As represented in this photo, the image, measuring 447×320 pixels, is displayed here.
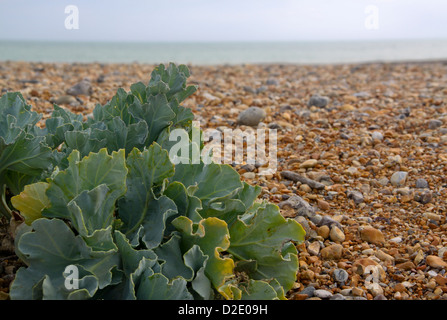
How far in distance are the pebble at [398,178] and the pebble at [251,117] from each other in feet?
4.59

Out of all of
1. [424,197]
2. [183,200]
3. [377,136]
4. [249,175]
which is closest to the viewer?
[183,200]

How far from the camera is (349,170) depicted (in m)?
2.84

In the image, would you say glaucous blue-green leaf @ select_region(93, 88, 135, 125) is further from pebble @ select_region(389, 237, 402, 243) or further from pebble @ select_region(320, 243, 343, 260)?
pebble @ select_region(389, 237, 402, 243)

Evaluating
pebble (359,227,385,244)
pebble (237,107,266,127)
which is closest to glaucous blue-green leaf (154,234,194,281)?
pebble (359,227,385,244)

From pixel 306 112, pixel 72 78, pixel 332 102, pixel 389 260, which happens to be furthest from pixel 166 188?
pixel 72 78

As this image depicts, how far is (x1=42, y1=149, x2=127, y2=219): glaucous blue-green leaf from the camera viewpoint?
1.39m

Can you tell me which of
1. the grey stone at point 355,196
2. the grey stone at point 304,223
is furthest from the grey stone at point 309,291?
the grey stone at point 355,196

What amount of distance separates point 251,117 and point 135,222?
2.45 meters

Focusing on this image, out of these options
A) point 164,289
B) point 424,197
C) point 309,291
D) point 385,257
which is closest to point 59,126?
point 164,289

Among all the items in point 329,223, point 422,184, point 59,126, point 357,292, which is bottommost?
point 357,292

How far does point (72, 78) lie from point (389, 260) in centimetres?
529

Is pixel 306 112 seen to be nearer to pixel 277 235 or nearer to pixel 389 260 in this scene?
pixel 389 260

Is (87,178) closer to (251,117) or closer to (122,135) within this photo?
(122,135)
